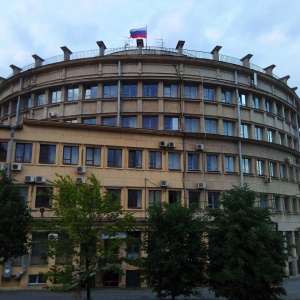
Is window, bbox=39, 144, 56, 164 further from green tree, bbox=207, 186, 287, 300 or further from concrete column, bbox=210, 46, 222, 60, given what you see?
concrete column, bbox=210, 46, 222, 60

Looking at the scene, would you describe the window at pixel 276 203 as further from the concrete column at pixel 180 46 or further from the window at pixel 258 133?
the concrete column at pixel 180 46

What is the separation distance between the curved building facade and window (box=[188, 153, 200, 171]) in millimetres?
83

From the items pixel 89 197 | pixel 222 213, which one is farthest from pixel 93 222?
pixel 222 213

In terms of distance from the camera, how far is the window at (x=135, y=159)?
2566cm

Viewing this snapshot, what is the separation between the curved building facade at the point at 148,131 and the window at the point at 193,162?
0.08 m

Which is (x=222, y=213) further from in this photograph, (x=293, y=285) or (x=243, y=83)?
(x=243, y=83)

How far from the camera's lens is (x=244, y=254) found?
15.2 meters

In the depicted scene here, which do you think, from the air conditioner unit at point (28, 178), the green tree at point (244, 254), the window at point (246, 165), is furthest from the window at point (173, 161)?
the green tree at point (244, 254)

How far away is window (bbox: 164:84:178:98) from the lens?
98.5 feet

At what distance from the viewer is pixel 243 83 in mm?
31922

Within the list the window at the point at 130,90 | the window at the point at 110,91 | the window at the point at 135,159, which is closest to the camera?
the window at the point at 135,159

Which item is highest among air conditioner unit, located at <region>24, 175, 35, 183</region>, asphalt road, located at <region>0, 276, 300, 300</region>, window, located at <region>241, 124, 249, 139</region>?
window, located at <region>241, 124, 249, 139</region>

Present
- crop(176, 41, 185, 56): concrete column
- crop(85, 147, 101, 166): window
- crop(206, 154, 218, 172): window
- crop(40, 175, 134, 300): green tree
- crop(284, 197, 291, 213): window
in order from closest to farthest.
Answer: crop(40, 175, 134, 300): green tree < crop(85, 147, 101, 166): window < crop(206, 154, 218, 172): window < crop(176, 41, 185, 56): concrete column < crop(284, 197, 291, 213): window

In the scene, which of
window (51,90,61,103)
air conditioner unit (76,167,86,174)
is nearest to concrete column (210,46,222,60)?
window (51,90,61,103)
